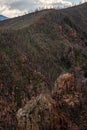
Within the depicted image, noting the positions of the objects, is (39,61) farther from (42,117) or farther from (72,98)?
(42,117)

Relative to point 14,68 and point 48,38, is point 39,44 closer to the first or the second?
point 48,38

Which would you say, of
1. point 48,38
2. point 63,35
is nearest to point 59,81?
point 48,38

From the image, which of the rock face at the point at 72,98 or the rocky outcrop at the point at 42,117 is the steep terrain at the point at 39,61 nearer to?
the rock face at the point at 72,98

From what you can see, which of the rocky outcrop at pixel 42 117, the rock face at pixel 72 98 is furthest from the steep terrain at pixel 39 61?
the rocky outcrop at pixel 42 117

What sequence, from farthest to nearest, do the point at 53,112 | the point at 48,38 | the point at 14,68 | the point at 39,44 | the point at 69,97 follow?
the point at 48,38
the point at 39,44
the point at 14,68
the point at 69,97
the point at 53,112

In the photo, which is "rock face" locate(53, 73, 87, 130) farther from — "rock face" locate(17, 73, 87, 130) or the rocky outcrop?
the rocky outcrop

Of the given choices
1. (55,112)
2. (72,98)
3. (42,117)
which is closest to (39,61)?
(72,98)

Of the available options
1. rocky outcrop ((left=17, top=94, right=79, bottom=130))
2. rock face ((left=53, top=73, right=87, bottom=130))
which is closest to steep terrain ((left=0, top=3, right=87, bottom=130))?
rock face ((left=53, top=73, right=87, bottom=130))

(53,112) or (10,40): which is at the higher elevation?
(10,40)
